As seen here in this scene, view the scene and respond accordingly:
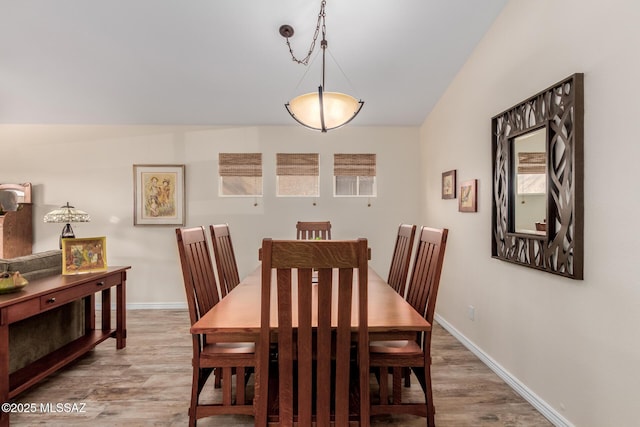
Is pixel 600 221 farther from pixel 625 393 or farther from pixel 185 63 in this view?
pixel 185 63

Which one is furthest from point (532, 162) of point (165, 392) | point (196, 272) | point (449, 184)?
point (165, 392)

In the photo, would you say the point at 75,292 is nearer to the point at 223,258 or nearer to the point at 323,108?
the point at 223,258

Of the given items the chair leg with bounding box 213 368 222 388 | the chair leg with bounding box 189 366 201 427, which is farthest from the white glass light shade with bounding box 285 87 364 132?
the chair leg with bounding box 213 368 222 388

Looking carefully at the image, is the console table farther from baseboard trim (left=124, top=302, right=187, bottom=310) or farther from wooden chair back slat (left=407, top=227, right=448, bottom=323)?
wooden chair back slat (left=407, top=227, right=448, bottom=323)

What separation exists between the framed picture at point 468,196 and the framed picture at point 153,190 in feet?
10.6

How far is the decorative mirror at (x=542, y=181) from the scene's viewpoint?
171cm

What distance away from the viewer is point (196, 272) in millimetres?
1833

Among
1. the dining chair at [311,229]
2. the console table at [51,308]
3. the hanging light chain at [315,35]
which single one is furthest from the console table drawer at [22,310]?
the hanging light chain at [315,35]

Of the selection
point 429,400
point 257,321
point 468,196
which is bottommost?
point 429,400

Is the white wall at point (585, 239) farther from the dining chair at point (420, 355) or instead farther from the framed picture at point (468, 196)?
the dining chair at point (420, 355)

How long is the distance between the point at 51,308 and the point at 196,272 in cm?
110

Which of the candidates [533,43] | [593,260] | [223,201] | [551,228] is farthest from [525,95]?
[223,201]

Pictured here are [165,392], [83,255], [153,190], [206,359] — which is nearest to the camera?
[206,359]

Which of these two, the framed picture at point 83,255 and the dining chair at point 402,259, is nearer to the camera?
the dining chair at point 402,259
